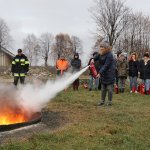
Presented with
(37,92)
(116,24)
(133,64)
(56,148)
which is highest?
(116,24)

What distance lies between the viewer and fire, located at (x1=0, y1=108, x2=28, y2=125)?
932 centimetres

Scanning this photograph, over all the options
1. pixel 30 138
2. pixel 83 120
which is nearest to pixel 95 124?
pixel 83 120

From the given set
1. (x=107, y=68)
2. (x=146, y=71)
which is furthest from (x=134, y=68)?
(x=107, y=68)

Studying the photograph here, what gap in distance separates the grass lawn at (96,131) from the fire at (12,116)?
3.67 ft

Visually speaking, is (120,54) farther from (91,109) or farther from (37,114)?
(37,114)

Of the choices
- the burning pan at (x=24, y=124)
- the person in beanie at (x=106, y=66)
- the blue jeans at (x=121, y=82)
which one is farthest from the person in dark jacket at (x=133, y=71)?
the burning pan at (x=24, y=124)

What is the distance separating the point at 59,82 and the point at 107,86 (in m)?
1.87

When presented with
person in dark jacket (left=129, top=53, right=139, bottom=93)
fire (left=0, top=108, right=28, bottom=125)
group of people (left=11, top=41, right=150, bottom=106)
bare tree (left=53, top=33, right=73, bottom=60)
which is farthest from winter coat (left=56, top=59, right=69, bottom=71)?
bare tree (left=53, top=33, right=73, bottom=60)

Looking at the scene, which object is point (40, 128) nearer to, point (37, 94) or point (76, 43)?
point (37, 94)

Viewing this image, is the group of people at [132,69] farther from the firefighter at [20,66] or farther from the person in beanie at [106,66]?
the person in beanie at [106,66]

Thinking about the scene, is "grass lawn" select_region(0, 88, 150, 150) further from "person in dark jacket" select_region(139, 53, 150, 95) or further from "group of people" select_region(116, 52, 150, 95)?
"group of people" select_region(116, 52, 150, 95)

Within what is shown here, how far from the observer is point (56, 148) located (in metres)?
7.21

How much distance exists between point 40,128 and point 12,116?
0.87 m

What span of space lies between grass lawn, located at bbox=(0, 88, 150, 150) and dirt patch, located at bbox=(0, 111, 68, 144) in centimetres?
18
